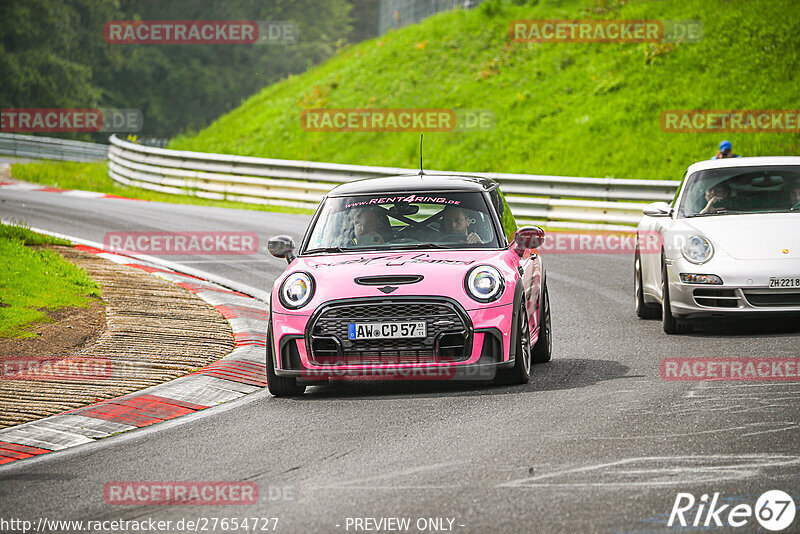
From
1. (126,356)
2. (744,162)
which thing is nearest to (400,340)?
(126,356)

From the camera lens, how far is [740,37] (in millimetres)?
28125

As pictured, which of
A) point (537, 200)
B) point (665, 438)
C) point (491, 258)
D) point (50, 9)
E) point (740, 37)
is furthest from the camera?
point (50, 9)

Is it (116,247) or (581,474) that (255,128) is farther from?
(581,474)

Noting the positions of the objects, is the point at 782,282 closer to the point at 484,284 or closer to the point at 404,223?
the point at 484,284

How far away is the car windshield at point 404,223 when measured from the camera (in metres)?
9.05

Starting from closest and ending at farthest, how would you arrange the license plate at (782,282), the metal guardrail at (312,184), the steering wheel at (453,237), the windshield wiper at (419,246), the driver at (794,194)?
the windshield wiper at (419,246) → the steering wheel at (453,237) → the license plate at (782,282) → the driver at (794,194) → the metal guardrail at (312,184)

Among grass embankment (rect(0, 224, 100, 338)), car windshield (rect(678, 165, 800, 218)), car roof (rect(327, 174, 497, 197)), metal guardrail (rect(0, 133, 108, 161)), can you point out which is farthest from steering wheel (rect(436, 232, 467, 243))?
metal guardrail (rect(0, 133, 108, 161))

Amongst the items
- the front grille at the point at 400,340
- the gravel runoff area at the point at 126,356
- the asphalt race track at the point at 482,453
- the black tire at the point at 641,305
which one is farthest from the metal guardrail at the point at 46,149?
the front grille at the point at 400,340

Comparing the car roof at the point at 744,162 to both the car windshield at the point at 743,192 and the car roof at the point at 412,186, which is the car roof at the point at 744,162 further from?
the car roof at the point at 412,186

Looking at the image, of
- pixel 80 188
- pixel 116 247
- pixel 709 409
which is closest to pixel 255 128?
pixel 80 188

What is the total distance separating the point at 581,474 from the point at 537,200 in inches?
642

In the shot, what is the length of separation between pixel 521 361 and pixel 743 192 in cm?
397

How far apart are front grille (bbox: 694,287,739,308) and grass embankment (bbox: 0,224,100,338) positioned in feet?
19.0

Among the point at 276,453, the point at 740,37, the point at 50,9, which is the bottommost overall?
the point at 276,453
